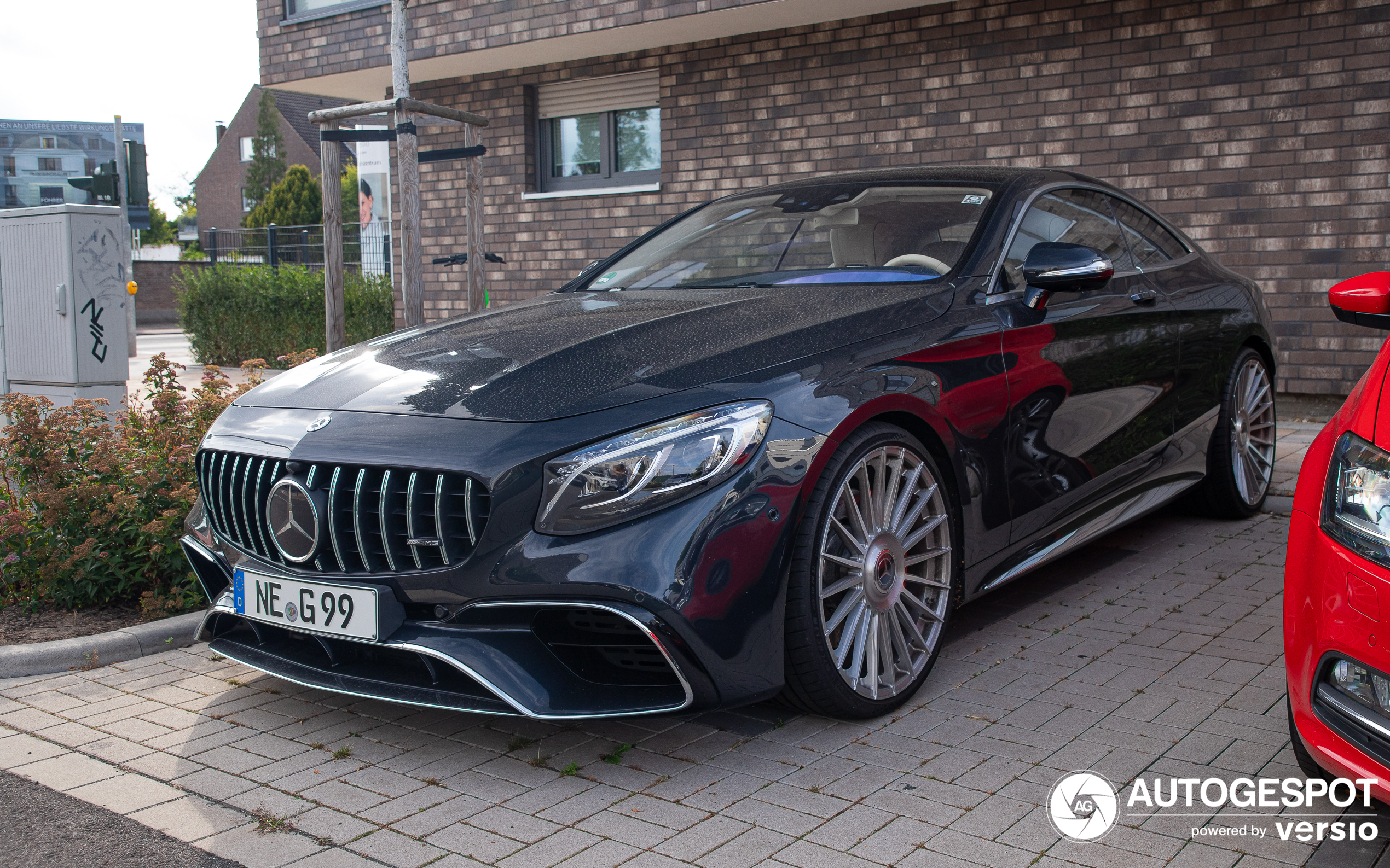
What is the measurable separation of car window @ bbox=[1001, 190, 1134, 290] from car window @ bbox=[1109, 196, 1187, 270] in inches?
3.4

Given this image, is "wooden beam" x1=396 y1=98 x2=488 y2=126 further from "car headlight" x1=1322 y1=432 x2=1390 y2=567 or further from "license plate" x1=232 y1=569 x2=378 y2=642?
"car headlight" x1=1322 y1=432 x2=1390 y2=567

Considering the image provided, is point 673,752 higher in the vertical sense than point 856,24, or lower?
lower

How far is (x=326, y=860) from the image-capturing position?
2.44 m

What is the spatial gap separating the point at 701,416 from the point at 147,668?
7.46ft

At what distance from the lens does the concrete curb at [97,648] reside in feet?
12.4

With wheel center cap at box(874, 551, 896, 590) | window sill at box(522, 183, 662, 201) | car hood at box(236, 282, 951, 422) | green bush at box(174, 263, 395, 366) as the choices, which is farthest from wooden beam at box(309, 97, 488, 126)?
green bush at box(174, 263, 395, 366)

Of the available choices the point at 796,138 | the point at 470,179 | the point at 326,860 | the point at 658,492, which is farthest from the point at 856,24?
the point at 326,860

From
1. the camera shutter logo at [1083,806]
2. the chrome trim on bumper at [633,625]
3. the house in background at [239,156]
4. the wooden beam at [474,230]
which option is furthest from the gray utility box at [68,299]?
the house in background at [239,156]

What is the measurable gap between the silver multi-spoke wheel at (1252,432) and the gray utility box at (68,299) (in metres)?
5.78

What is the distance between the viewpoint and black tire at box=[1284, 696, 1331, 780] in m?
2.39

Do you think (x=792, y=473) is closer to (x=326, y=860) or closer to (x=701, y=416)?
(x=701, y=416)

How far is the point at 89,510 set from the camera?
175 inches

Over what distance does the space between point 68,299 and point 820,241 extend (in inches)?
186

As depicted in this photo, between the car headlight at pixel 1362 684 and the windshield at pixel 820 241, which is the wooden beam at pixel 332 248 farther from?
the car headlight at pixel 1362 684
